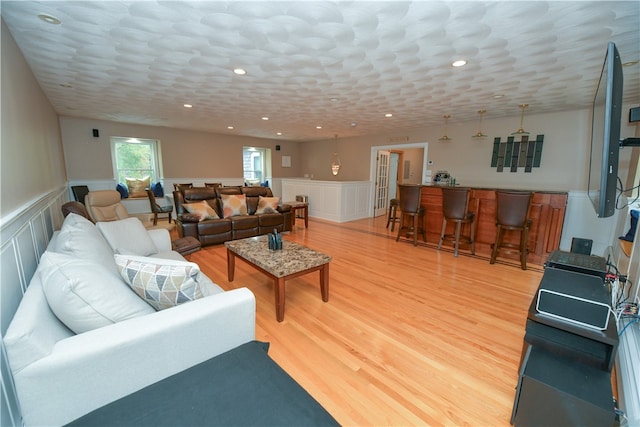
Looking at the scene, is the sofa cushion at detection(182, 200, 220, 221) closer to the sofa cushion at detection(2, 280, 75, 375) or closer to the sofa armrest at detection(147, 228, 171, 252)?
the sofa armrest at detection(147, 228, 171, 252)

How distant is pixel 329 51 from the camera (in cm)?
234

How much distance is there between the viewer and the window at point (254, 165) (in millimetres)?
8976

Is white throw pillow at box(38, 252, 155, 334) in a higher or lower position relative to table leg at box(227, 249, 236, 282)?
higher

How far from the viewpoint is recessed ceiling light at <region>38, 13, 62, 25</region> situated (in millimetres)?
1831

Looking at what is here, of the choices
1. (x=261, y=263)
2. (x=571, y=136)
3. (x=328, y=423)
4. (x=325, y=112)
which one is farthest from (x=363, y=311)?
(x=571, y=136)

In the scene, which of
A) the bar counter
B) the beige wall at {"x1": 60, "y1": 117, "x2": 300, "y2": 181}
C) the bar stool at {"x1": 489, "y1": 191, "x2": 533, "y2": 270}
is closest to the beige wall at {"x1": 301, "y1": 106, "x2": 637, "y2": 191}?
the bar counter

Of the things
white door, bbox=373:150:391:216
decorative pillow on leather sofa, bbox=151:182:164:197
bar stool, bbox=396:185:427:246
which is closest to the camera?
bar stool, bbox=396:185:427:246

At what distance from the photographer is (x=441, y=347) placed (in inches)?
Answer: 78.2

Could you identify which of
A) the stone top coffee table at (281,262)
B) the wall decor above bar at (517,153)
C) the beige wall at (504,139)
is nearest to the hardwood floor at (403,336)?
the stone top coffee table at (281,262)

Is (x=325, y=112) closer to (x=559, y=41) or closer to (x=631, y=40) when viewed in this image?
(x=559, y=41)

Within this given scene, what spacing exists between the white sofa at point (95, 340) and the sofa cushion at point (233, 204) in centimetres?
323

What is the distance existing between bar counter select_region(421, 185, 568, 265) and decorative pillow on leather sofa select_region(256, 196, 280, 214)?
2.76 metres

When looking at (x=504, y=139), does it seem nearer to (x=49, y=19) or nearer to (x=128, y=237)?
(x=128, y=237)

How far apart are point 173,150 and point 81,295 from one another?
274 inches
